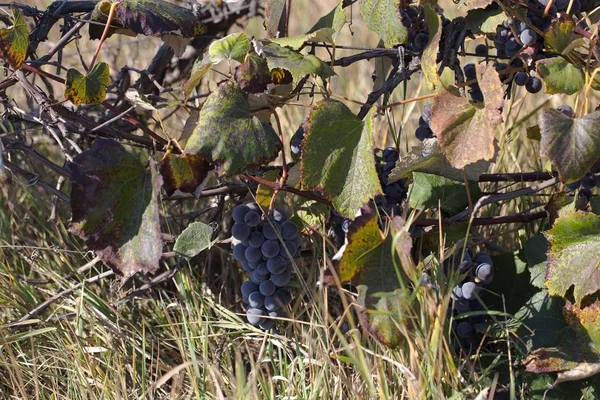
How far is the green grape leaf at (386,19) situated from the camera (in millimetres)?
1268

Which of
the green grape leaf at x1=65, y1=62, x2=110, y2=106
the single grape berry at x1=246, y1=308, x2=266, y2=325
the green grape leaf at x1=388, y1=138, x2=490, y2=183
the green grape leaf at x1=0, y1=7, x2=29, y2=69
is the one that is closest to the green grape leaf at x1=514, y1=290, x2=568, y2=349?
the green grape leaf at x1=388, y1=138, x2=490, y2=183

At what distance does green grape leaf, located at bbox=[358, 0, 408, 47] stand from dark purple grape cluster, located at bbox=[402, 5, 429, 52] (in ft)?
0.11

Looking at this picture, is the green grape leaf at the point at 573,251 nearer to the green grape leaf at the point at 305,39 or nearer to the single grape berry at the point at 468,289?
the single grape berry at the point at 468,289

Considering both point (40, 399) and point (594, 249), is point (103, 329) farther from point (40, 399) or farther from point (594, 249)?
point (594, 249)

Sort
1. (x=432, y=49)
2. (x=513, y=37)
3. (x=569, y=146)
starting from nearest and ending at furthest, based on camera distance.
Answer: (x=569, y=146) < (x=432, y=49) < (x=513, y=37)

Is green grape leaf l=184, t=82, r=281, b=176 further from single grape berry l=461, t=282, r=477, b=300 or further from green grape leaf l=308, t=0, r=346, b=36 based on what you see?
single grape berry l=461, t=282, r=477, b=300

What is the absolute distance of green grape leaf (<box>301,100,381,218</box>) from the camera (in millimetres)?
1224

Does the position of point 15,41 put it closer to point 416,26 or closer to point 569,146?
point 416,26

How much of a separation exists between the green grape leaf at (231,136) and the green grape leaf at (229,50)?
0.17 feet

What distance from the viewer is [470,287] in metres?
Result: 1.35

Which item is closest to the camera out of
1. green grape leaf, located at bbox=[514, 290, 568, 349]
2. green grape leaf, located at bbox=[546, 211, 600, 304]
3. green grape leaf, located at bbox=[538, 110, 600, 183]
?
green grape leaf, located at bbox=[538, 110, 600, 183]

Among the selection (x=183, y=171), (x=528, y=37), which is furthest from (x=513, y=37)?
(x=183, y=171)

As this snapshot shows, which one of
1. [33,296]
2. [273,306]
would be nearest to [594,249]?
[273,306]

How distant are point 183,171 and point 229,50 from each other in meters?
0.21
